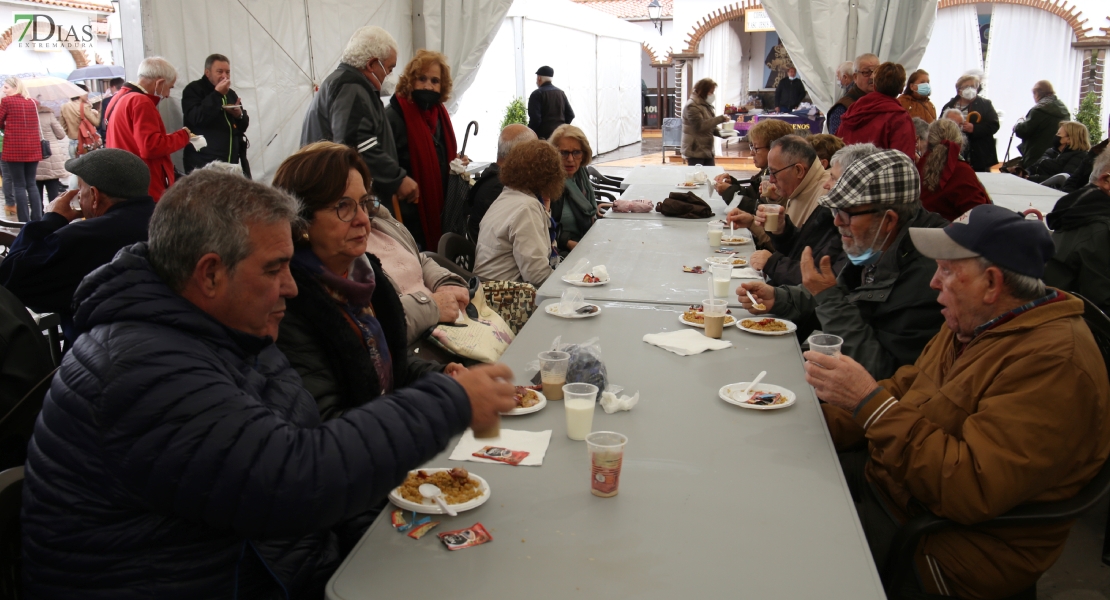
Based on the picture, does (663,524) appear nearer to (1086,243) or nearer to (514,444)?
(514,444)

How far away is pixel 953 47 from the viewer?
46.5 ft

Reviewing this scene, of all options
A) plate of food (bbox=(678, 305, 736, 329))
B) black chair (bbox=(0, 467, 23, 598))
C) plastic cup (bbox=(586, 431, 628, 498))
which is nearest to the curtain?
plate of food (bbox=(678, 305, 736, 329))

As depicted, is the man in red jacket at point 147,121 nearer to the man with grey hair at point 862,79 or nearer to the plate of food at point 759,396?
the plate of food at point 759,396

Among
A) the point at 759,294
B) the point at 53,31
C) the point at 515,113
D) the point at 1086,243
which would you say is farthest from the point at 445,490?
the point at 53,31

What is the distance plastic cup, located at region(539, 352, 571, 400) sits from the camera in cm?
221

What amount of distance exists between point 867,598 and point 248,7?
6880 millimetres

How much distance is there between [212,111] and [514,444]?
5.12 meters

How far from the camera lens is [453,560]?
143cm

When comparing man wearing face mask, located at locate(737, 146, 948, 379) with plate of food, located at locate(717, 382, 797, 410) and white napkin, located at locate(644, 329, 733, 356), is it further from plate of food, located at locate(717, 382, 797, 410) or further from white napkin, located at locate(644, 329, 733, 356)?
plate of food, located at locate(717, 382, 797, 410)

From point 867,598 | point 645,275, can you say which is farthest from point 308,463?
point 645,275

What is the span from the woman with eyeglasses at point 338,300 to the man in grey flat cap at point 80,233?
146 centimetres

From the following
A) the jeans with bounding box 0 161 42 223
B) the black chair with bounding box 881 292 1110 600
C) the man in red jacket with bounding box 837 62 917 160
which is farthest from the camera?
the jeans with bounding box 0 161 42 223

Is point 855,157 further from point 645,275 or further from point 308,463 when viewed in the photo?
point 308,463

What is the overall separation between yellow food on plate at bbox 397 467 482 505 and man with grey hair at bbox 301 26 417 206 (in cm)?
339
